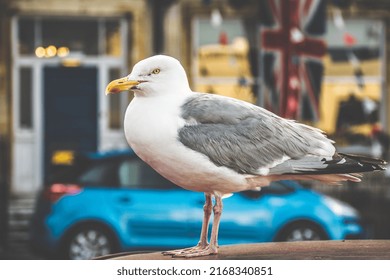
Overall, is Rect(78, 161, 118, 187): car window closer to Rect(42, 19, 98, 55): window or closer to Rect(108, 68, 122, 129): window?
Rect(108, 68, 122, 129): window

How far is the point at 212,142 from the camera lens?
2.66 m

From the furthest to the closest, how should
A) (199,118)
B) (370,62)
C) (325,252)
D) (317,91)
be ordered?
(370,62) → (317,91) → (325,252) → (199,118)

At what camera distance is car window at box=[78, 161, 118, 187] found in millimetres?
7277

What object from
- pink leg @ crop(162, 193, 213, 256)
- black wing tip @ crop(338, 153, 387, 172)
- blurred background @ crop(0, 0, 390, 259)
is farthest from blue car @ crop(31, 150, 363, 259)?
black wing tip @ crop(338, 153, 387, 172)

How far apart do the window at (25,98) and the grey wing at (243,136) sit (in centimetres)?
839

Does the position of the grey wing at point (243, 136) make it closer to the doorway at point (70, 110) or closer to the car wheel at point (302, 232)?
the car wheel at point (302, 232)

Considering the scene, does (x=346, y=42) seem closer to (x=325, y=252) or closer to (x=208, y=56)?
(x=208, y=56)

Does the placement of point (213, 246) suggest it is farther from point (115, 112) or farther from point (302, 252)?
point (115, 112)

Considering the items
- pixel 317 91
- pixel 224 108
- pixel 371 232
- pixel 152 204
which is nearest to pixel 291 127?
A: pixel 224 108

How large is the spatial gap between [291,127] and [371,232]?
6.64m

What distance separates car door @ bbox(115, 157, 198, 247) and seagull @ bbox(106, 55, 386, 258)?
4284 millimetres

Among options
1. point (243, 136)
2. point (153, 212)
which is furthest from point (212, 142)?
point (153, 212)

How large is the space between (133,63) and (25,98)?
53.3 inches

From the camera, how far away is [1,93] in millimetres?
10680
